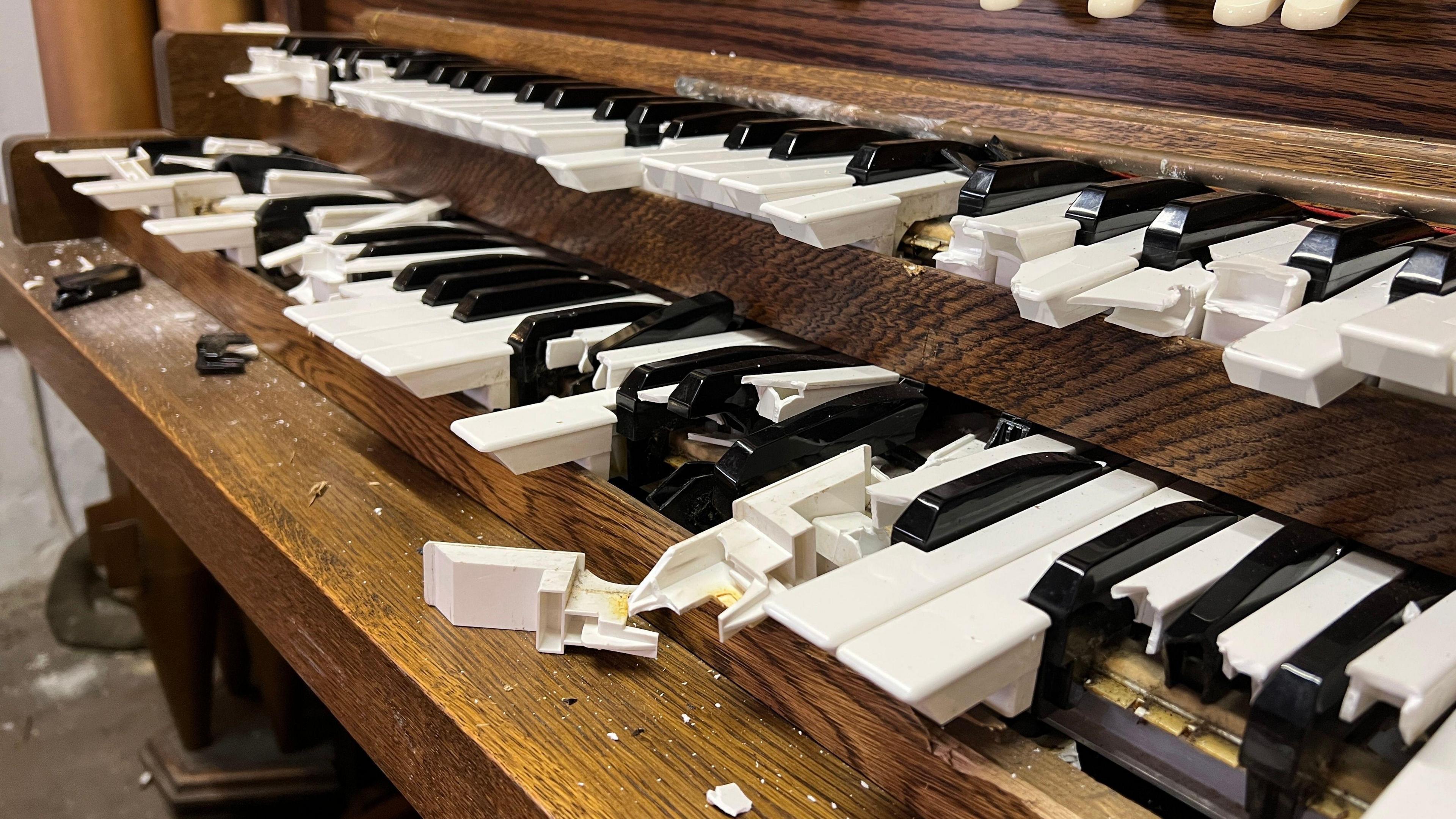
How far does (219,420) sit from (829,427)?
73 centimetres

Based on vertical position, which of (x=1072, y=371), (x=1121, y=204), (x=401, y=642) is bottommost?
(x=401, y=642)

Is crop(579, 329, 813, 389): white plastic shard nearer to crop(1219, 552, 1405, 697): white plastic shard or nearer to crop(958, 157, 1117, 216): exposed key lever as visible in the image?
crop(958, 157, 1117, 216): exposed key lever

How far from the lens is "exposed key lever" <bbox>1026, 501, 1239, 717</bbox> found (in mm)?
562

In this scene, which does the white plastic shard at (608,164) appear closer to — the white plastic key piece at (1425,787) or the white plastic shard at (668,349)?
the white plastic shard at (668,349)

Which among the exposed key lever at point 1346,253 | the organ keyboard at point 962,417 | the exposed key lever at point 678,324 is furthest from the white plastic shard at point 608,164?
the exposed key lever at point 1346,253

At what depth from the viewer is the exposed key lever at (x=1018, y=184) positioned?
75 centimetres

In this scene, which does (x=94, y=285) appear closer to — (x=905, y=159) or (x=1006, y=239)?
(x=905, y=159)

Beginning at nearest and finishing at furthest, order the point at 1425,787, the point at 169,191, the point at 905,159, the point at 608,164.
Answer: the point at 1425,787, the point at 905,159, the point at 608,164, the point at 169,191

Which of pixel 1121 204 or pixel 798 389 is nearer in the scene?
pixel 1121 204

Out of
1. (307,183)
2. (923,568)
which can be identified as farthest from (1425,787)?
(307,183)

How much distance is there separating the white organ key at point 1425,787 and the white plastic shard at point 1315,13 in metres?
0.50

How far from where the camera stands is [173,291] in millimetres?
1609

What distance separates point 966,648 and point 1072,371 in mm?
273

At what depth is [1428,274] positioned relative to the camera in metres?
0.54
